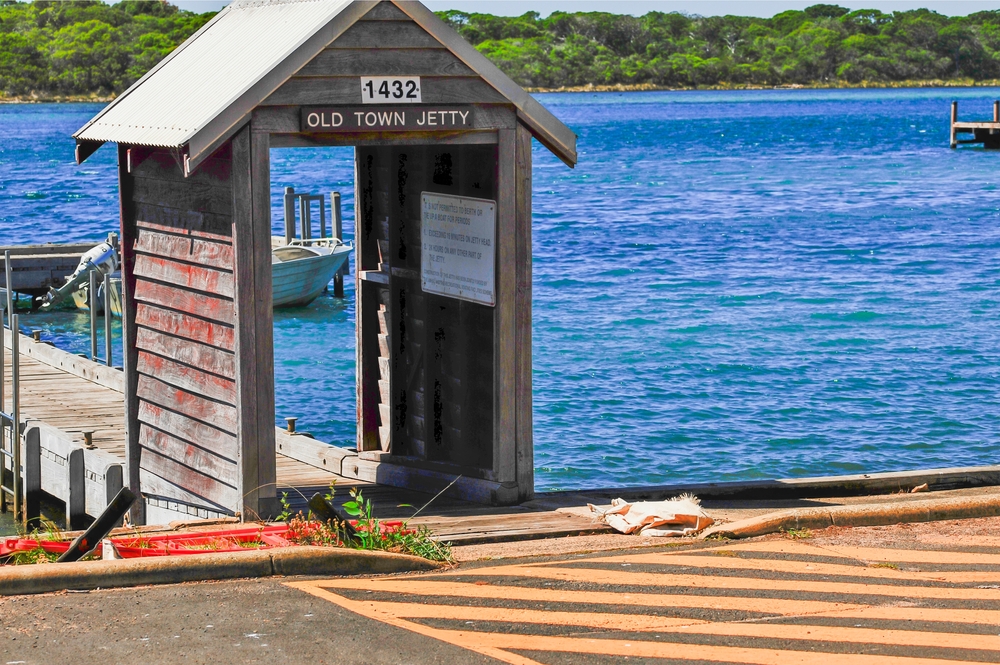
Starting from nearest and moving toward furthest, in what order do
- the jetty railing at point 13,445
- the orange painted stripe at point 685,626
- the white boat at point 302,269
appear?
1. the orange painted stripe at point 685,626
2. the jetty railing at point 13,445
3. the white boat at point 302,269

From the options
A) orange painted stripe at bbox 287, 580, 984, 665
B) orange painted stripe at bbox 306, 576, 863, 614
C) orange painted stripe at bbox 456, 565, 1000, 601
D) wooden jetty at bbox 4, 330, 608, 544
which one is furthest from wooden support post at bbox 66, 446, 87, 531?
orange painted stripe at bbox 287, 580, 984, 665

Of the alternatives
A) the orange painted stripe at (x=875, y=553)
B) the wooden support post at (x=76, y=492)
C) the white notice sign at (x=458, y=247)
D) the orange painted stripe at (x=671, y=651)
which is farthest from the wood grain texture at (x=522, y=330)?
the wooden support post at (x=76, y=492)

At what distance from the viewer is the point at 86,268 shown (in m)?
32.6

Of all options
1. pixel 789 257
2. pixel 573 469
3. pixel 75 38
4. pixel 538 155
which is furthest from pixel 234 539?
pixel 75 38

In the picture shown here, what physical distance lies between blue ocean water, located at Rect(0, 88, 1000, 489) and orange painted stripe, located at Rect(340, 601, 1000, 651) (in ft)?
37.4

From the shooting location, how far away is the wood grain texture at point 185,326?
934cm

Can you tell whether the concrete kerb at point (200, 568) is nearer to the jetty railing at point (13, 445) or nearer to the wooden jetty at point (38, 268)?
the jetty railing at point (13, 445)

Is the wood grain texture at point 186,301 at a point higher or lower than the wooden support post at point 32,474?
higher

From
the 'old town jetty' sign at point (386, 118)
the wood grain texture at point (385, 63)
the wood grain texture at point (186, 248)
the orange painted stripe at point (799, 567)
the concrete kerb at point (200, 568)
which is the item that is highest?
the wood grain texture at point (385, 63)

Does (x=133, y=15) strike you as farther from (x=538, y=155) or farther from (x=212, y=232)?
(x=212, y=232)

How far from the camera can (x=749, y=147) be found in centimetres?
10762

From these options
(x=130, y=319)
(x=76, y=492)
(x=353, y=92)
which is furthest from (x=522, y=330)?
(x=76, y=492)

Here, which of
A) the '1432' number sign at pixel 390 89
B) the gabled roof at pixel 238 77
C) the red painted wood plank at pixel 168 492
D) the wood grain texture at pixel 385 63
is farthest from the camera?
the red painted wood plank at pixel 168 492

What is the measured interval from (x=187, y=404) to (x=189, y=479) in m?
0.56
